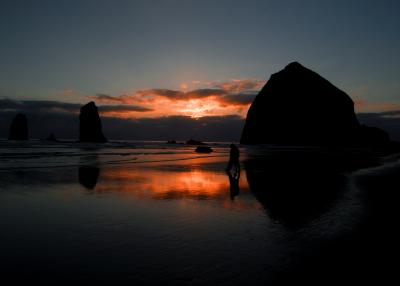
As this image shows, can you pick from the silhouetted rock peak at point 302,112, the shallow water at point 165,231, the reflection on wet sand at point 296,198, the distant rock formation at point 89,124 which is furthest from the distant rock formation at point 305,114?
the shallow water at point 165,231

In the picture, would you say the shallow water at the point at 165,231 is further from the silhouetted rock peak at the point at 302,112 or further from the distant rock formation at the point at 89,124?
the distant rock formation at the point at 89,124

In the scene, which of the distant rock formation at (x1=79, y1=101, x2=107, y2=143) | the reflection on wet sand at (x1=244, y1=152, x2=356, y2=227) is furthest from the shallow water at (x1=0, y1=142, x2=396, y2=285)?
the distant rock formation at (x1=79, y1=101, x2=107, y2=143)

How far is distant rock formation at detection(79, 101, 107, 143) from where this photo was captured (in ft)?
592

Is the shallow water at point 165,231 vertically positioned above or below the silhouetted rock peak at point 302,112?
below

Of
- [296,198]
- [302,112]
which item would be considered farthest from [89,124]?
[296,198]

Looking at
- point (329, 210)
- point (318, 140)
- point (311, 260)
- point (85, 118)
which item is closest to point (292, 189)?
point (329, 210)

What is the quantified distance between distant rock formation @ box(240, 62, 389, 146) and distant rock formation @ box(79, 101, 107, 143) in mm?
92783

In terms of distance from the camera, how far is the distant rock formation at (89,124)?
180 m

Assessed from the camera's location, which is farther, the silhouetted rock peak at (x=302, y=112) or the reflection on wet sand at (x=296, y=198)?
the silhouetted rock peak at (x=302, y=112)

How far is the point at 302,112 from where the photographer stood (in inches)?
5448

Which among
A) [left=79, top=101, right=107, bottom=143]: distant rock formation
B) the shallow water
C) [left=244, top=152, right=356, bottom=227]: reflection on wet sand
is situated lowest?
[left=244, top=152, right=356, bottom=227]: reflection on wet sand

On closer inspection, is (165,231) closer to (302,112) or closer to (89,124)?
(302,112)

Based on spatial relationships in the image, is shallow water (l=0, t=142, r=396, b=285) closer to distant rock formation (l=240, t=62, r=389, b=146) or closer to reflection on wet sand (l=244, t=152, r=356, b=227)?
reflection on wet sand (l=244, t=152, r=356, b=227)

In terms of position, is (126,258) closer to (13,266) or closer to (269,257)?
(13,266)
